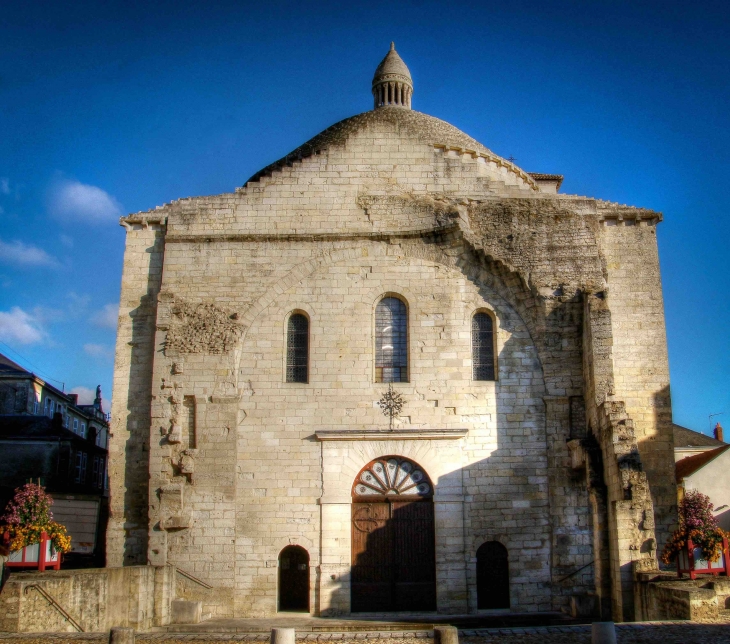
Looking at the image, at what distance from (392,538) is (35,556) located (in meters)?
7.32

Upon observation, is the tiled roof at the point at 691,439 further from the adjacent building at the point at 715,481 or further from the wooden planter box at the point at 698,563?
the wooden planter box at the point at 698,563

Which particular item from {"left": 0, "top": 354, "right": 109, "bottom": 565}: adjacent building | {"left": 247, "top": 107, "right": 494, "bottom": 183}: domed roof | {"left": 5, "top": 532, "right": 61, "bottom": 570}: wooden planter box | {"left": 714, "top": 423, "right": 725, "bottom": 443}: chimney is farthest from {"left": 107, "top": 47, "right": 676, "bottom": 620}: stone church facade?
{"left": 714, "top": 423, "right": 725, "bottom": 443}: chimney

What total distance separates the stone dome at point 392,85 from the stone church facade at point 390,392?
→ 33.3 feet

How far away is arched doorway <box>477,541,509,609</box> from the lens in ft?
55.8

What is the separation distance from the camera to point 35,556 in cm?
1571

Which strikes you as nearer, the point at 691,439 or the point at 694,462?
the point at 694,462

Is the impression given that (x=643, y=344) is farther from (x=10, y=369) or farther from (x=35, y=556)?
(x=10, y=369)

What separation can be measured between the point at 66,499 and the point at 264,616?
839 cm

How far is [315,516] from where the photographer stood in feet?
56.7

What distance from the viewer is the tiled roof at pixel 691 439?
112 feet

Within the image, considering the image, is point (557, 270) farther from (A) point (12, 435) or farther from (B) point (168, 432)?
(A) point (12, 435)

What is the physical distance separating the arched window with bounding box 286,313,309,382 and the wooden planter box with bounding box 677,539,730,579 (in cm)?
860

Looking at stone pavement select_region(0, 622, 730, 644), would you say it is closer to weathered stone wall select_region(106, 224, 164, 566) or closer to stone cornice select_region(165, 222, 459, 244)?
weathered stone wall select_region(106, 224, 164, 566)

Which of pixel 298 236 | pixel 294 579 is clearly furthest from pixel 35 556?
pixel 298 236
